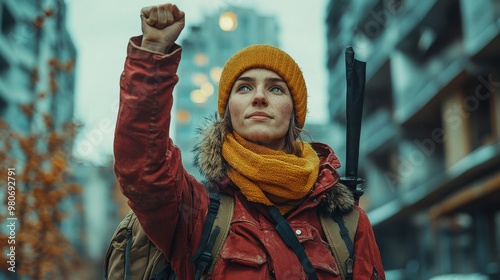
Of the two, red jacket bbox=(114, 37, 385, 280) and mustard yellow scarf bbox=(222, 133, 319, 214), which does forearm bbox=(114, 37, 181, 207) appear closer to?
red jacket bbox=(114, 37, 385, 280)

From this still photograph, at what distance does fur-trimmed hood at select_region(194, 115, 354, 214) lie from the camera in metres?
3.11

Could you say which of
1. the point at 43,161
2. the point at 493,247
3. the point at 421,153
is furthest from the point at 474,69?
the point at 43,161

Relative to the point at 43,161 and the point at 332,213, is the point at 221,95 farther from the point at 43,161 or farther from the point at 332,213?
the point at 43,161

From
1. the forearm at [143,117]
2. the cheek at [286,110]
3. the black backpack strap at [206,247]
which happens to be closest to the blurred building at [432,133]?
the cheek at [286,110]

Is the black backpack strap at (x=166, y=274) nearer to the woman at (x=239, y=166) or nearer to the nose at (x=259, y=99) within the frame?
the woman at (x=239, y=166)

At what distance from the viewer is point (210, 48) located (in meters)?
53.5

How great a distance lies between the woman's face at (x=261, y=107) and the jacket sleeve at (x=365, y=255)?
534 mm

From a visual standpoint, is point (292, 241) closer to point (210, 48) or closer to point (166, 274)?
point (166, 274)

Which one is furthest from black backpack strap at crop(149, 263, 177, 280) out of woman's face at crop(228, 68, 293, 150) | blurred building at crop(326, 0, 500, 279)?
blurred building at crop(326, 0, 500, 279)

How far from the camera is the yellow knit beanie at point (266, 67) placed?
129 inches

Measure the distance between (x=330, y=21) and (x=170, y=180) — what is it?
43.9 m

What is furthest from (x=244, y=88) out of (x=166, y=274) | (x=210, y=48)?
(x=210, y=48)

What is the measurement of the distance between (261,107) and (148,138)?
0.80m

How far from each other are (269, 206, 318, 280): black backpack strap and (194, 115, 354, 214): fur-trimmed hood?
0.77ft
